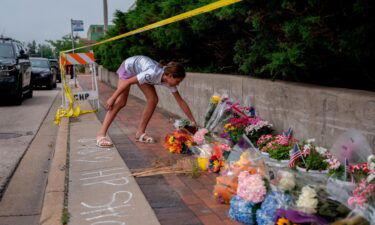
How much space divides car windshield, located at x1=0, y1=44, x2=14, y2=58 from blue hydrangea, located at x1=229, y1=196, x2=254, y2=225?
1200cm

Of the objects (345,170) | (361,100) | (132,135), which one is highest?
(361,100)

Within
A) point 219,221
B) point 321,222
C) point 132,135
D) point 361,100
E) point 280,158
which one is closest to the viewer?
point 321,222

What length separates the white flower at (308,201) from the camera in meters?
2.87

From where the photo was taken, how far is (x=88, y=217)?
3582 mm

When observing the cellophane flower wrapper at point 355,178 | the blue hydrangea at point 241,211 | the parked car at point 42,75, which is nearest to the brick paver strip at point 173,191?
the blue hydrangea at point 241,211

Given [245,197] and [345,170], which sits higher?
[345,170]

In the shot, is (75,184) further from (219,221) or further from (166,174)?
(219,221)

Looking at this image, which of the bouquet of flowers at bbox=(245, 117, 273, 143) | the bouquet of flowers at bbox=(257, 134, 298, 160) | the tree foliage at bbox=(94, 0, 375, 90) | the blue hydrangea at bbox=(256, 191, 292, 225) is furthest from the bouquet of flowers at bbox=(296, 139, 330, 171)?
the bouquet of flowers at bbox=(245, 117, 273, 143)

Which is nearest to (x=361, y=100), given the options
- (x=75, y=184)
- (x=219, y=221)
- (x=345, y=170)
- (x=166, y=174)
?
(x=345, y=170)

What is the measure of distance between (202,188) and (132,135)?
3.10 m

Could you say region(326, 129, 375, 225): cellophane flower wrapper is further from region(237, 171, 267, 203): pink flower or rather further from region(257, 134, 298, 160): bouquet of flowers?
region(257, 134, 298, 160): bouquet of flowers

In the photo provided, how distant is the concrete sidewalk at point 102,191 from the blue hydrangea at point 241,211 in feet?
1.96

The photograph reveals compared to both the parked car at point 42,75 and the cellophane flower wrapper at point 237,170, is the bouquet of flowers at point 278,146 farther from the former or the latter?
the parked car at point 42,75

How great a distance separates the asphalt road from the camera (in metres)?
6.09
